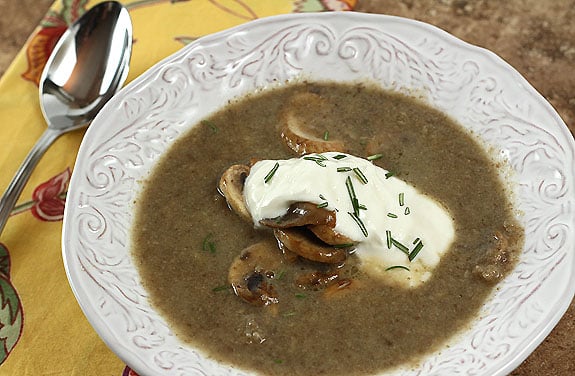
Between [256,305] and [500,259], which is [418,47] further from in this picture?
[256,305]

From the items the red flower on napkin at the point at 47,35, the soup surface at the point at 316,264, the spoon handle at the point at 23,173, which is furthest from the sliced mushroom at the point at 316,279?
the red flower on napkin at the point at 47,35

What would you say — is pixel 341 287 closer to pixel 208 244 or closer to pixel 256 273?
pixel 256 273

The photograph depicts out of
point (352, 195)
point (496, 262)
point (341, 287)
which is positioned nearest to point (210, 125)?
point (352, 195)

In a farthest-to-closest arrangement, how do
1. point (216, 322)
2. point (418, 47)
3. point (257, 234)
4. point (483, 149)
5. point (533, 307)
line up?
point (418, 47), point (483, 149), point (257, 234), point (216, 322), point (533, 307)

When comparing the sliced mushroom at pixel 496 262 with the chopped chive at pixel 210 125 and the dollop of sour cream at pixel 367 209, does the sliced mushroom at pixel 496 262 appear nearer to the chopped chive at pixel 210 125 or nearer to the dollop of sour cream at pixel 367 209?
the dollop of sour cream at pixel 367 209

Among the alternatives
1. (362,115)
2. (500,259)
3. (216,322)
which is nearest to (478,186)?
(500,259)

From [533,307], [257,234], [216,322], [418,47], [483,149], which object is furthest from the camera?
[418,47]
